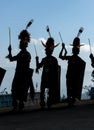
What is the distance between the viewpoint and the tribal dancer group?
14.4 meters

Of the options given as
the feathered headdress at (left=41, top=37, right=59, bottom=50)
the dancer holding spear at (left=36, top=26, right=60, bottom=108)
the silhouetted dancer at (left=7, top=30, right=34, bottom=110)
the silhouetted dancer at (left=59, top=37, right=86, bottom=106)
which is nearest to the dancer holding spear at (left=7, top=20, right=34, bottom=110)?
the silhouetted dancer at (left=7, top=30, right=34, bottom=110)

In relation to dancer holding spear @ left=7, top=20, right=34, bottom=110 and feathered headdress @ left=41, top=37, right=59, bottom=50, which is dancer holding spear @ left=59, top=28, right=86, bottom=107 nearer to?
feathered headdress @ left=41, top=37, right=59, bottom=50

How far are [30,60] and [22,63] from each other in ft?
0.82

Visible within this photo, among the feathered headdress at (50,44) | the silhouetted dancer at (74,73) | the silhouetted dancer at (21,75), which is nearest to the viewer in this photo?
the silhouetted dancer at (21,75)

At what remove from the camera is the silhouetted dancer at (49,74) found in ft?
49.1

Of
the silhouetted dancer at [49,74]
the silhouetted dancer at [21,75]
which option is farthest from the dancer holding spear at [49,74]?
the silhouetted dancer at [21,75]

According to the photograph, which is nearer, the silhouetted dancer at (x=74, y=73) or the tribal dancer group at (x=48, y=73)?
the tribal dancer group at (x=48, y=73)

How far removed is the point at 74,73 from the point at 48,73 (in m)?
1.19

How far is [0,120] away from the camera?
11.0m

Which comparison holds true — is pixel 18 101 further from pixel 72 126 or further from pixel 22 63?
pixel 72 126

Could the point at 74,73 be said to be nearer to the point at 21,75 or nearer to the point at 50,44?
the point at 50,44

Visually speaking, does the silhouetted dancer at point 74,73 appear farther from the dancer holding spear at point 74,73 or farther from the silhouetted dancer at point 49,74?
the silhouetted dancer at point 49,74

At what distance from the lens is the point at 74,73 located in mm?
15938

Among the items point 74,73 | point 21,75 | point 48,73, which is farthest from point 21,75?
point 74,73
